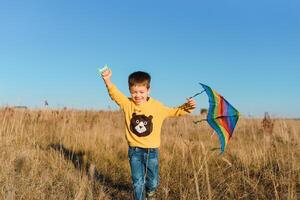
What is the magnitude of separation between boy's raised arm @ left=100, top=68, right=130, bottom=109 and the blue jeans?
1.52ft

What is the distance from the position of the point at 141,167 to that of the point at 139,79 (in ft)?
2.72

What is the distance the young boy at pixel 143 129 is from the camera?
13.6ft

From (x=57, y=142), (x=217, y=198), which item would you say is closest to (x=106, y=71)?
(x=217, y=198)

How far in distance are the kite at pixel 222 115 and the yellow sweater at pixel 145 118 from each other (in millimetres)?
403

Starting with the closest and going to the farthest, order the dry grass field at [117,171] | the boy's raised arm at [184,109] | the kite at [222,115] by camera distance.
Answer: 1. the kite at [222,115]
2. the dry grass field at [117,171]
3. the boy's raised arm at [184,109]

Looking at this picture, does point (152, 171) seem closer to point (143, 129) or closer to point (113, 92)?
point (143, 129)

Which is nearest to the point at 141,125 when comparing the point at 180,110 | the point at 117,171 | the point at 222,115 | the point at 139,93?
the point at 139,93

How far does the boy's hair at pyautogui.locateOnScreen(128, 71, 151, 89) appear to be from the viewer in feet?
13.5

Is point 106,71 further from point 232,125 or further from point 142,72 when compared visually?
point 232,125

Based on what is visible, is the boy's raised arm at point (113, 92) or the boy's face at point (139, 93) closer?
the boy's face at point (139, 93)

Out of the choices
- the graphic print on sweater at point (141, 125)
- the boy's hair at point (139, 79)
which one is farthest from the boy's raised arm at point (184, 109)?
the boy's hair at point (139, 79)

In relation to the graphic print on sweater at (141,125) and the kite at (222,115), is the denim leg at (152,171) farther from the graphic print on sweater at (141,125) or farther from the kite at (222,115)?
the kite at (222,115)

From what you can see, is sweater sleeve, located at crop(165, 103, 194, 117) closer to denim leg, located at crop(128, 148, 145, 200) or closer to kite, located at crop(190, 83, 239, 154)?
kite, located at crop(190, 83, 239, 154)

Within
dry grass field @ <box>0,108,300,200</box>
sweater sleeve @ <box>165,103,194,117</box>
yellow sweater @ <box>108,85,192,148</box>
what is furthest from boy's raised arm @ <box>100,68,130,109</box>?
dry grass field @ <box>0,108,300,200</box>
